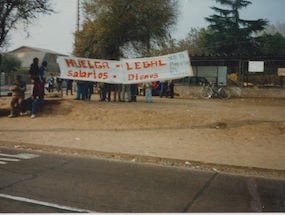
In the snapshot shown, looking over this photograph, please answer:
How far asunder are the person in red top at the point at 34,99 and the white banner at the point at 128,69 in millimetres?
2390

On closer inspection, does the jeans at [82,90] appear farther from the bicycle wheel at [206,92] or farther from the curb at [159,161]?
the bicycle wheel at [206,92]

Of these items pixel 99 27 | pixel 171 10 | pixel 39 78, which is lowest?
pixel 39 78

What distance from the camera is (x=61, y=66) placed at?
15438mm

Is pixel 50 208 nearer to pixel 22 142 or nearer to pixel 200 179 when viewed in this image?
pixel 200 179

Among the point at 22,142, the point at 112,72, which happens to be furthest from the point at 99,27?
the point at 22,142

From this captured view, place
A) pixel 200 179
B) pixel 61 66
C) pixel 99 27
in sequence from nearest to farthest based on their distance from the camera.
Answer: pixel 200 179 → pixel 61 66 → pixel 99 27

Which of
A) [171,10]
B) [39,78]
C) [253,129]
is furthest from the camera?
[171,10]

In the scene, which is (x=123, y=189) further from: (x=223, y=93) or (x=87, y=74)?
(x=223, y=93)

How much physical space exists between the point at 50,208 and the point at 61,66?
464 inches

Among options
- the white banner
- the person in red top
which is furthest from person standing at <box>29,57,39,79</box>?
the white banner

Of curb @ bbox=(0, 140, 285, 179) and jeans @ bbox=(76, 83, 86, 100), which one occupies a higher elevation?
jeans @ bbox=(76, 83, 86, 100)

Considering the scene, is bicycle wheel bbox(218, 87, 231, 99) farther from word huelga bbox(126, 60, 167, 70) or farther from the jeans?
the jeans

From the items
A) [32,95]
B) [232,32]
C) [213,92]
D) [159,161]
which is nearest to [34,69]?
[32,95]

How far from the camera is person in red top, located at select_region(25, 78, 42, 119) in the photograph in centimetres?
1288
